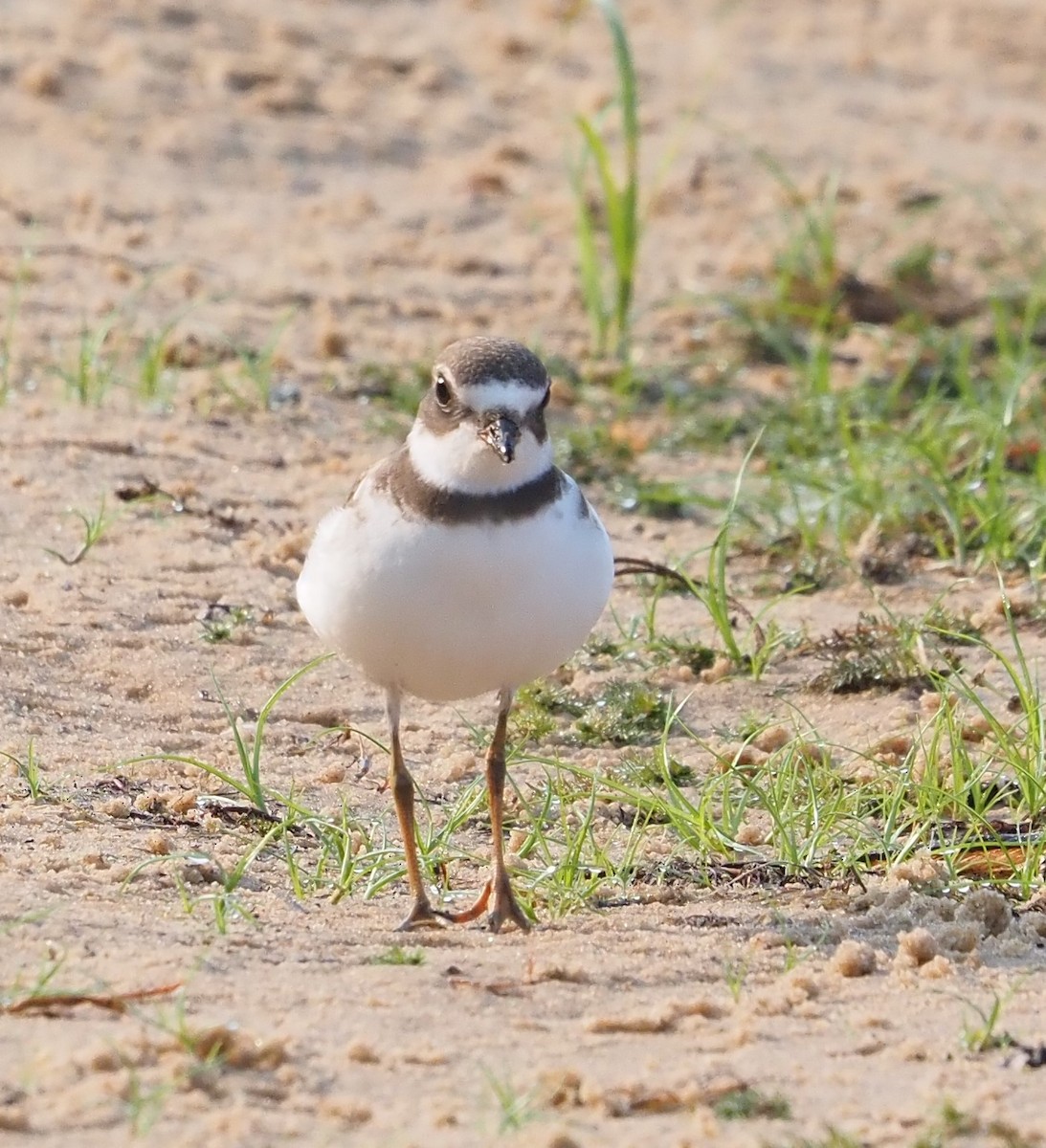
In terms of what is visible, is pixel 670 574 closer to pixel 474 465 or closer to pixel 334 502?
pixel 334 502

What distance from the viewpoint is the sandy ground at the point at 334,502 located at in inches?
140

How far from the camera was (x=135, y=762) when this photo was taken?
5129 mm

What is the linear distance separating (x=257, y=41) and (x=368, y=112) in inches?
31.7

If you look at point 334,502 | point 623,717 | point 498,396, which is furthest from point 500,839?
point 334,502

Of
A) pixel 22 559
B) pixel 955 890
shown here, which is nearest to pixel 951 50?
pixel 22 559

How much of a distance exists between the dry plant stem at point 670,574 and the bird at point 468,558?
1.55m

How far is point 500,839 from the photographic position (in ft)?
15.0

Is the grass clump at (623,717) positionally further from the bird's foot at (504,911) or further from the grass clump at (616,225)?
the grass clump at (616,225)

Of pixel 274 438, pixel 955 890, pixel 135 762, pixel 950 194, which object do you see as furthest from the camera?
pixel 950 194

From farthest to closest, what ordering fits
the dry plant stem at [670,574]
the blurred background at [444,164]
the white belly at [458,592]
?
the blurred background at [444,164] → the dry plant stem at [670,574] → the white belly at [458,592]

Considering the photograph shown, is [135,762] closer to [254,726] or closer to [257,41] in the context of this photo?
[254,726]

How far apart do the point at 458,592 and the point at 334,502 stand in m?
2.82

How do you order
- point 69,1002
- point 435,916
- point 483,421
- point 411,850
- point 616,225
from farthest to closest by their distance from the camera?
point 616,225, point 411,850, point 435,916, point 483,421, point 69,1002

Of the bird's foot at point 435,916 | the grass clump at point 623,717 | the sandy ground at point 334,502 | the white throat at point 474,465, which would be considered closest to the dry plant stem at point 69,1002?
the sandy ground at point 334,502
